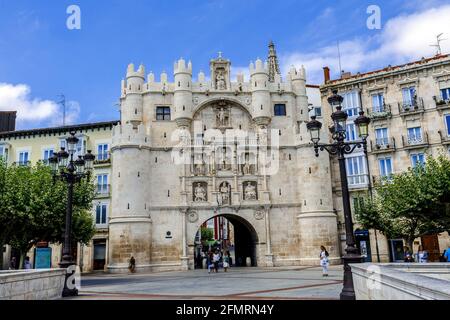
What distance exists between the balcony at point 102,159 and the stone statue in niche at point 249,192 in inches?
552

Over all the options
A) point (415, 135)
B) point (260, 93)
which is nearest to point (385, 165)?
point (415, 135)

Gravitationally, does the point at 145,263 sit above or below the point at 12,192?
below

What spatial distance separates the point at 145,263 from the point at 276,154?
14571 millimetres

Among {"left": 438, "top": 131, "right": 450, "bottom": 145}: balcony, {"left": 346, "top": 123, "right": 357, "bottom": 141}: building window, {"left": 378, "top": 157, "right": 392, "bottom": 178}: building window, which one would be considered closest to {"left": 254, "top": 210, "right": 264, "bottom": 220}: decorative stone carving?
{"left": 346, "top": 123, "right": 357, "bottom": 141}: building window

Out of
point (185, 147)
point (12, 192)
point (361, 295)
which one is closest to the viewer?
point (361, 295)

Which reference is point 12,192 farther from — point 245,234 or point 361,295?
A: point 245,234

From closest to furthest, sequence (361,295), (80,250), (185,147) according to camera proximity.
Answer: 1. (361,295)
2. (185,147)
3. (80,250)

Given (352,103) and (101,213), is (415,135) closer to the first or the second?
(352,103)

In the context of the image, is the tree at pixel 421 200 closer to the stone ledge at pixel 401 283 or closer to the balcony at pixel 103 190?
the stone ledge at pixel 401 283

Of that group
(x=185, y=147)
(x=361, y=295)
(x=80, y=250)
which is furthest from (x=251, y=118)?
(x=361, y=295)

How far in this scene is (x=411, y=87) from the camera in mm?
37281

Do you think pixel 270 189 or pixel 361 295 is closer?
pixel 361 295

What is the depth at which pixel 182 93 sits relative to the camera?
37.3m

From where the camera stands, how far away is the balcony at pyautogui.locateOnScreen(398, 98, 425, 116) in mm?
36375
